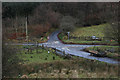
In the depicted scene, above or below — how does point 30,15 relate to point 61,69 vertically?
above

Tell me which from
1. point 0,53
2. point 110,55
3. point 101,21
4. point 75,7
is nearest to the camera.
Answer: point 0,53

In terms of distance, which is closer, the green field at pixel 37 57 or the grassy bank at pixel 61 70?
the grassy bank at pixel 61 70

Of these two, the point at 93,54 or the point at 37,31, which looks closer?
the point at 93,54

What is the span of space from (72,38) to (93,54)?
11.4 meters

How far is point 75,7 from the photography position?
129 feet

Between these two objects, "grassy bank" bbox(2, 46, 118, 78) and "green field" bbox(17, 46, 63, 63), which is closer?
"grassy bank" bbox(2, 46, 118, 78)

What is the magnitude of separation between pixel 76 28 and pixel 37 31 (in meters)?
8.80

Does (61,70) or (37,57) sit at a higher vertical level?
(37,57)

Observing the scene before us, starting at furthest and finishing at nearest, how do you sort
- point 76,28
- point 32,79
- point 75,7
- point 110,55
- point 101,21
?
point 75,7 < point 101,21 < point 76,28 < point 110,55 < point 32,79

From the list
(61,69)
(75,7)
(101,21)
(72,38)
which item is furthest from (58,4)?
(61,69)

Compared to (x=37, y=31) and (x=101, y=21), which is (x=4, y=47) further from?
(x=101, y=21)

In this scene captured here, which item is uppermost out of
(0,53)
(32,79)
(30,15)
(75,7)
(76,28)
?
(75,7)

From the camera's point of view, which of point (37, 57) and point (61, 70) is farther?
point (37, 57)

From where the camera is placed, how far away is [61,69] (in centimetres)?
1128
